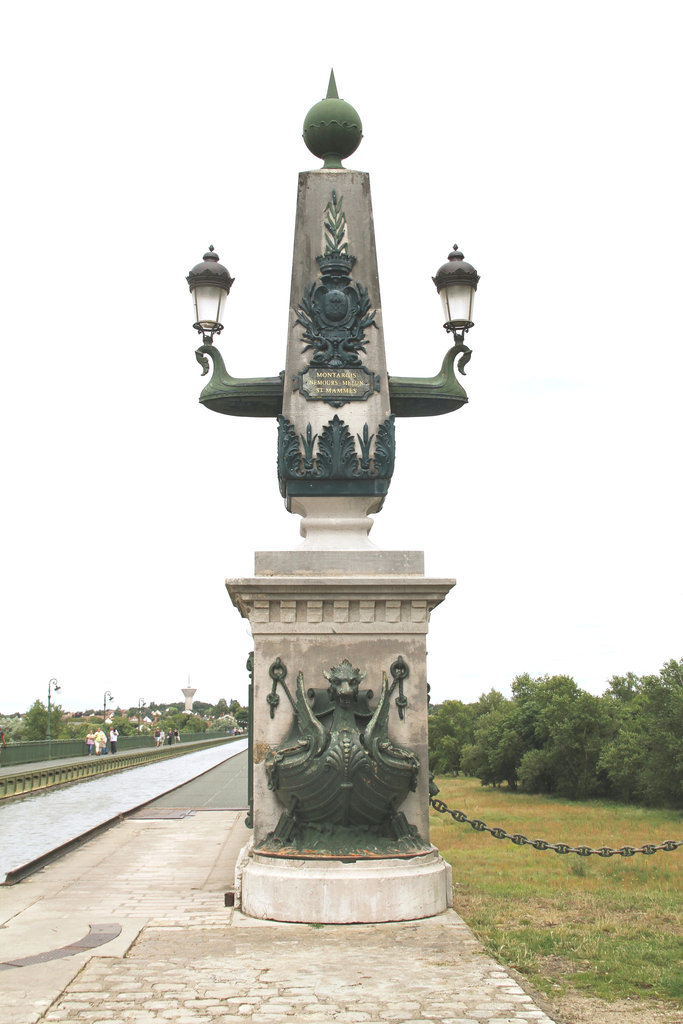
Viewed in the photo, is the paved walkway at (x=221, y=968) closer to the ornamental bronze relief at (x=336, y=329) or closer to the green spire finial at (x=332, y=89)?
the ornamental bronze relief at (x=336, y=329)

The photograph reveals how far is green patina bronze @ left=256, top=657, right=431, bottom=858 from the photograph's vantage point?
26.3ft

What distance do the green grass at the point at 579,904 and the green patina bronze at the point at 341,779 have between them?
105 cm

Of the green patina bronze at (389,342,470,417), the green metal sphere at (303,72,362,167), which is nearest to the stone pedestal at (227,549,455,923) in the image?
the green patina bronze at (389,342,470,417)

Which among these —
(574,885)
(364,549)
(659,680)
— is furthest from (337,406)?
(659,680)

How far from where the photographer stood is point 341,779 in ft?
26.1

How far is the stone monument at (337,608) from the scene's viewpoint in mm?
7988

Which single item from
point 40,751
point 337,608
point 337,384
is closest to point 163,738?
point 40,751

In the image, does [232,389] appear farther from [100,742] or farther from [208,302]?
[100,742]

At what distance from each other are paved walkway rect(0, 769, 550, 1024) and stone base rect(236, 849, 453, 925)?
0.42ft

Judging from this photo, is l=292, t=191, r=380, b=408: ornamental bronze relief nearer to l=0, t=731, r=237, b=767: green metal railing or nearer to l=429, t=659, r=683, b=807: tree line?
l=429, t=659, r=683, b=807: tree line

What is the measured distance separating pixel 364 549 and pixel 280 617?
1021 millimetres

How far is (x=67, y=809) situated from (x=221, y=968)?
1355 centimetres

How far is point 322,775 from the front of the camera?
7.98m

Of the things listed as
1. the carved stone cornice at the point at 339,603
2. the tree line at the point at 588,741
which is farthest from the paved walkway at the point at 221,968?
the tree line at the point at 588,741
